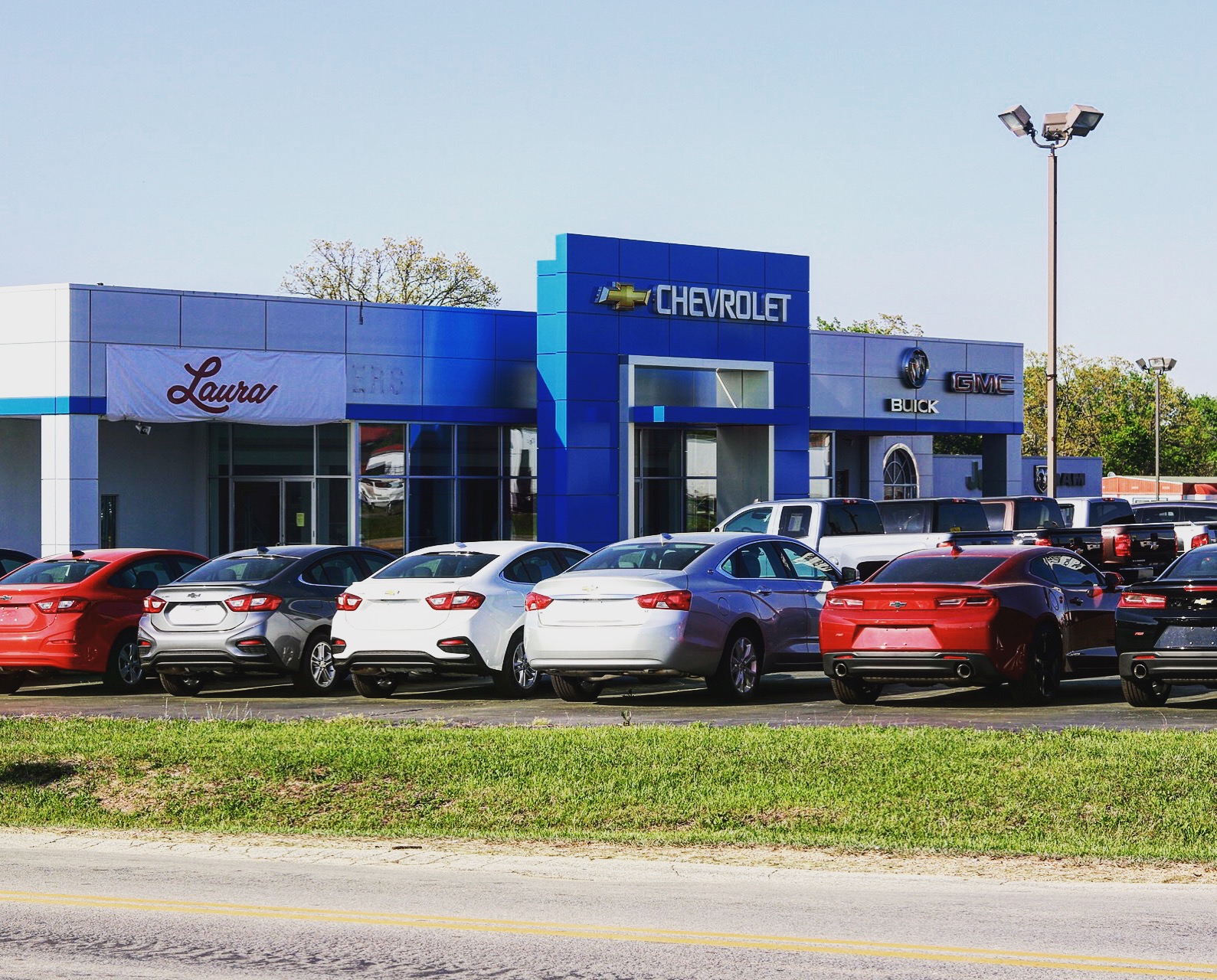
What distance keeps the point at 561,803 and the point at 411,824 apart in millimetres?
957

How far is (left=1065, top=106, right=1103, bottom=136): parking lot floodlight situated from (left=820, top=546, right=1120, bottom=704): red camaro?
54.2 ft

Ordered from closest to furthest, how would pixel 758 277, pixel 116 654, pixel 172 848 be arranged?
pixel 172 848, pixel 116 654, pixel 758 277

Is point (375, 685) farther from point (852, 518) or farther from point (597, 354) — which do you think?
point (597, 354)

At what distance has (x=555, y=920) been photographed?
788 centimetres

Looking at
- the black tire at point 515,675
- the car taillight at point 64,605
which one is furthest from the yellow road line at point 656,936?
the car taillight at point 64,605

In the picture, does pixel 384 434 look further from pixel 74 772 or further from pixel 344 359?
pixel 74 772

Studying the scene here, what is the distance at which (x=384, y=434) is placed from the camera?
1356 inches

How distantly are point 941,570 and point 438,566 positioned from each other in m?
4.94

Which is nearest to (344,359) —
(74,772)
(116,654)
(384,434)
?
(384,434)

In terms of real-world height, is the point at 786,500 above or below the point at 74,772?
above

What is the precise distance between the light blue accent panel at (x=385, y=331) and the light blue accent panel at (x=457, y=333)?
0.20 metres

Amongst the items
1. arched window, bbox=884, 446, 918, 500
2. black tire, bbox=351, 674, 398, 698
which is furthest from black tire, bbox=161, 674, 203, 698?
arched window, bbox=884, 446, 918, 500

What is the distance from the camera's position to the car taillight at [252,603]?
17219mm

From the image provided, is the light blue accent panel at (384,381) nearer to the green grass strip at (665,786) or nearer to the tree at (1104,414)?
the green grass strip at (665,786)
